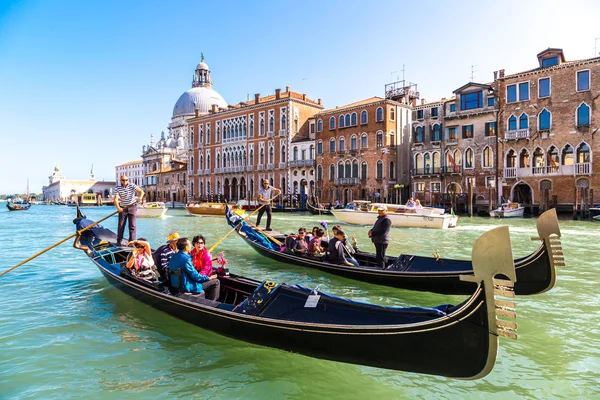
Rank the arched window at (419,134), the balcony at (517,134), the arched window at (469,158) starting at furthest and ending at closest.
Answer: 1. the arched window at (419,134)
2. the arched window at (469,158)
3. the balcony at (517,134)

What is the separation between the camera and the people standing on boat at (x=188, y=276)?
14.0 feet

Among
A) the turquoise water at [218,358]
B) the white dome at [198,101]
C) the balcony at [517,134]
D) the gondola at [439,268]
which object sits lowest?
the turquoise water at [218,358]

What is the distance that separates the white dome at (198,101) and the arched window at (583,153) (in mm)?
45840

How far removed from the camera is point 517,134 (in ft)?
73.4

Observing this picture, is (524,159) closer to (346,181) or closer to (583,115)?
(583,115)

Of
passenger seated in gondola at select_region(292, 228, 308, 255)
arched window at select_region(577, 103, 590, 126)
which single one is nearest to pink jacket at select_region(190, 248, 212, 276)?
passenger seated in gondola at select_region(292, 228, 308, 255)

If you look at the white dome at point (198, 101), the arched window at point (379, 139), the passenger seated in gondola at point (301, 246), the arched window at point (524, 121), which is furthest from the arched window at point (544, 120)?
the white dome at point (198, 101)

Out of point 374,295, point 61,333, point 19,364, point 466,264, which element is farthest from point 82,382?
point 466,264

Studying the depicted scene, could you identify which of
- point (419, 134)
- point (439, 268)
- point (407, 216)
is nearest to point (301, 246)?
point (439, 268)

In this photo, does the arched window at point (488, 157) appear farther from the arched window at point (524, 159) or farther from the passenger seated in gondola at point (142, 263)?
the passenger seated in gondola at point (142, 263)

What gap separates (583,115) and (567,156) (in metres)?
1.95

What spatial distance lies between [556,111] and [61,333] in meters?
22.8

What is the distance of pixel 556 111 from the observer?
21.2m

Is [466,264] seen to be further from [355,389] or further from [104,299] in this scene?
[104,299]
